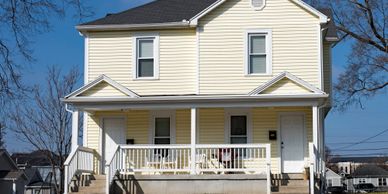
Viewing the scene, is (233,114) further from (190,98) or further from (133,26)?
(133,26)

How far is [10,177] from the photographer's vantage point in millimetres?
41062

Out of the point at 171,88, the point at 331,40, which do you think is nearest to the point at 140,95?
the point at 171,88

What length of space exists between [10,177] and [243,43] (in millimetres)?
25007

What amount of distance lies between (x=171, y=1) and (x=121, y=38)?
3294 millimetres

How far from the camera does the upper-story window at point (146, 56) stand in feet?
71.5

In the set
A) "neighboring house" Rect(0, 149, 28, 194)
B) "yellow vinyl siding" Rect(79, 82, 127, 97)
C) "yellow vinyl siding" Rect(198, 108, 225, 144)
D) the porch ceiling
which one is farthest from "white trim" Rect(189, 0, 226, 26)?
"neighboring house" Rect(0, 149, 28, 194)

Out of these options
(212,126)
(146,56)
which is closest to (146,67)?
(146,56)

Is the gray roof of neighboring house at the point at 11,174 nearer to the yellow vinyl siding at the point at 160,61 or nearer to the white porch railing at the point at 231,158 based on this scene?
the yellow vinyl siding at the point at 160,61

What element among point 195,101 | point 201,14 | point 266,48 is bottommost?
point 195,101

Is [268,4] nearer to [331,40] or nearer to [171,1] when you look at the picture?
[331,40]

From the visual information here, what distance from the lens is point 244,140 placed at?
2116 cm

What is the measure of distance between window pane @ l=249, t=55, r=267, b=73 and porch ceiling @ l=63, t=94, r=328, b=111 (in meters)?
1.78

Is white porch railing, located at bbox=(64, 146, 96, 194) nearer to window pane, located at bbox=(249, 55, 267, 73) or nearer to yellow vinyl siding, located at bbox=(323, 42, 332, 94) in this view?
window pane, located at bbox=(249, 55, 267, 73)

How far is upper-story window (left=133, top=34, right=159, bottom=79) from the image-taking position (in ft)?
71.5
